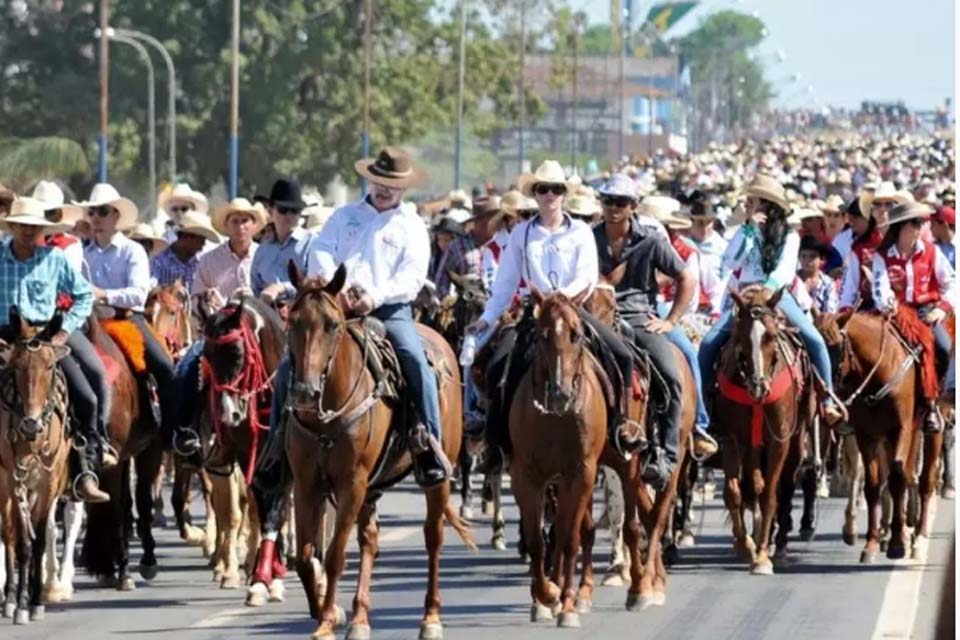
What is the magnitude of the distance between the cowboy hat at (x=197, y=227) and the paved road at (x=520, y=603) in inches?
86.6

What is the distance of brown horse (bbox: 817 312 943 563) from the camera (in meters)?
20.1

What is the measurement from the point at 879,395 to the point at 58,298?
20.0 feet

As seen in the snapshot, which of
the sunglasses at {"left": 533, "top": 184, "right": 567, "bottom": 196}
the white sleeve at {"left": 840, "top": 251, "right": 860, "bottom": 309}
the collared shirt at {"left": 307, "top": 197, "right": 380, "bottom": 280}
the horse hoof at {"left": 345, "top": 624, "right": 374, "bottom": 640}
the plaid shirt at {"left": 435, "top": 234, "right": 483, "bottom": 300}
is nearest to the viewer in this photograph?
the horse hoof at {"left": 345, "top": 624, "right": 374, "bottom": 640}

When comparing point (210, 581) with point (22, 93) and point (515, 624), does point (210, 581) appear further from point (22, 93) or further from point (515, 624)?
point (22, 93)

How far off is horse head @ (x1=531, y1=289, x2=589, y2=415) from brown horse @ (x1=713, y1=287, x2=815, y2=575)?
3363mm

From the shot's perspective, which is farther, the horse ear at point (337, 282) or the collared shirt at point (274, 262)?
the collared shirt at point (274, 262)

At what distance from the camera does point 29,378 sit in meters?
16.1

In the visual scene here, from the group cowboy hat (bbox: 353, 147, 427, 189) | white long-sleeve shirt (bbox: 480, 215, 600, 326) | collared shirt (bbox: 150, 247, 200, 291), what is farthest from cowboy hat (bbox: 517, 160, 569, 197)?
collared shirt (bbox: 150, 247, 200, 291)

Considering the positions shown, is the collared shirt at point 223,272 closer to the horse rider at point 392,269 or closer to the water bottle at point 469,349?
the water bottle at point 469,349

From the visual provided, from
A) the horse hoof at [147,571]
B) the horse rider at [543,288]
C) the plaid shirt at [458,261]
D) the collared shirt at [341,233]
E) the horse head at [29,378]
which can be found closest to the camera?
the collared shirt at [341,233]

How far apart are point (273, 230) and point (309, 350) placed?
15.6 feet

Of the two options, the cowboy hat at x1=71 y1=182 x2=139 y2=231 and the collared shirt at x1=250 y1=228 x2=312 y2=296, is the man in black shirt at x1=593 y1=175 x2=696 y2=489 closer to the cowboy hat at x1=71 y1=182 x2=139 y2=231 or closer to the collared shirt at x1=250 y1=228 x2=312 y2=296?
the collared shirt at x1=250 y1=228 x2=312 y2=296

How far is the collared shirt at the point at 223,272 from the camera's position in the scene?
737 inches

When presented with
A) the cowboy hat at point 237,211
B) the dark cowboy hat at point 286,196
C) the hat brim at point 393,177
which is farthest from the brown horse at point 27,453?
the cowboy hat at point 237,211
